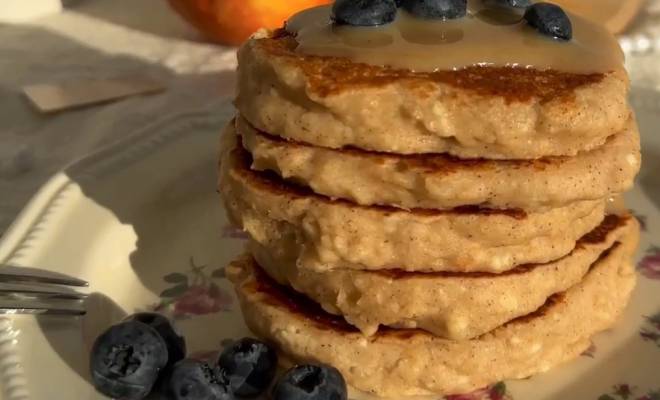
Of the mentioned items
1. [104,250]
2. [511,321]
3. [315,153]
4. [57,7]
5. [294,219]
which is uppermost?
[315,153]

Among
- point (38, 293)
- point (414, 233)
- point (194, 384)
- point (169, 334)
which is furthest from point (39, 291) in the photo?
point (414, 233)

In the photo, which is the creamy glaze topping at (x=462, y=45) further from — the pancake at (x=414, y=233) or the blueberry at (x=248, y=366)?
the blueberry at (x=248, y=366)

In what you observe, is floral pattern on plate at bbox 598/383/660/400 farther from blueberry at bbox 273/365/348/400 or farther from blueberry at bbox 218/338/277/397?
blueberry at bbox 218/338/277/397

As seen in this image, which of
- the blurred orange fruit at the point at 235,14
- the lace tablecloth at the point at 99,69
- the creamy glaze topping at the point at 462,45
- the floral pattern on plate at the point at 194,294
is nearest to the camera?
the creamy glaze topping at the point at 462,45

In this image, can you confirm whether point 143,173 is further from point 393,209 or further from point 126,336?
point 393,209

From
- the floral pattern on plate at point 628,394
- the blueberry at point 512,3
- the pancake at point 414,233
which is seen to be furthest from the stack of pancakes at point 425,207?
→ the blueberry at point 512,3

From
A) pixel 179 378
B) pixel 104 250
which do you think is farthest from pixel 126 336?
pixel 104 250

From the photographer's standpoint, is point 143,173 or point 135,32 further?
point 135,32
